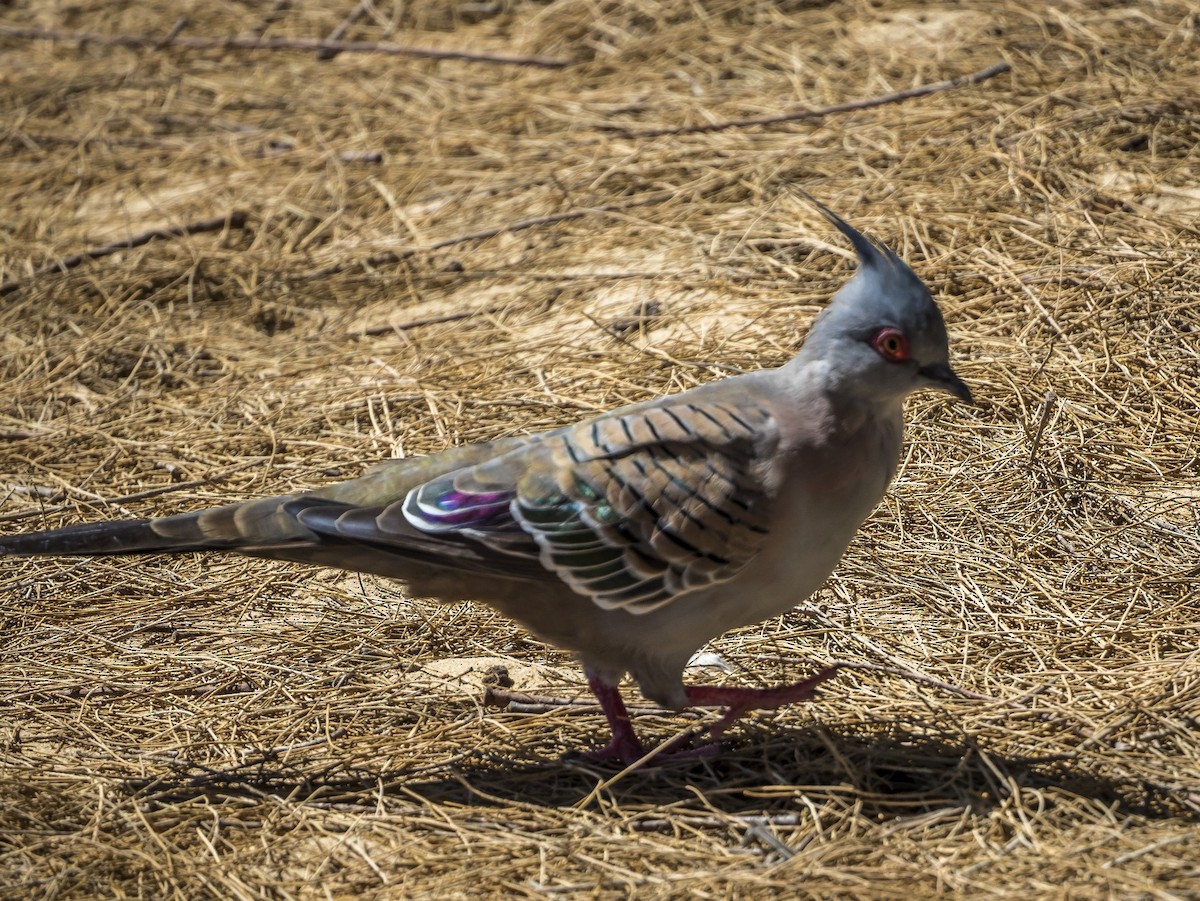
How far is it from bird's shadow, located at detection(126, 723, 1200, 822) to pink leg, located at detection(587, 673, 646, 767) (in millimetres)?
50

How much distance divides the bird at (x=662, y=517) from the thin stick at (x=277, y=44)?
204 inches

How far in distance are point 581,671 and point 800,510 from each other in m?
1.08

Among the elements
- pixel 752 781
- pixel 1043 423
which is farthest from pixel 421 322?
pixel 752 781

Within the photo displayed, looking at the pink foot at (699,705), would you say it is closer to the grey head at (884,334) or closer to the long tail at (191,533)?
the grey head at (884,334)

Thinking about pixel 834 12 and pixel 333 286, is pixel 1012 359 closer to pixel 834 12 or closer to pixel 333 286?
pixel 333 286

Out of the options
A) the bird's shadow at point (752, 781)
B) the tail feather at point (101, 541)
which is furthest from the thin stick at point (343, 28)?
the bird's shadow at point (752, 781)

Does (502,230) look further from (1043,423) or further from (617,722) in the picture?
(617,722)

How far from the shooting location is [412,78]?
7871 mm

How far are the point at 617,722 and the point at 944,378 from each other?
1135 mm

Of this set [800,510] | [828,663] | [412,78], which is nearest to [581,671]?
[828,663]

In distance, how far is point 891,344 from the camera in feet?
9.44

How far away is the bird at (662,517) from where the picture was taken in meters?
2.90

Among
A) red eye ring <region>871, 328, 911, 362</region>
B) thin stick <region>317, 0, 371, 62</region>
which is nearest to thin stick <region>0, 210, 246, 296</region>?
thin stick <region>317, 0, 371, 62</region>

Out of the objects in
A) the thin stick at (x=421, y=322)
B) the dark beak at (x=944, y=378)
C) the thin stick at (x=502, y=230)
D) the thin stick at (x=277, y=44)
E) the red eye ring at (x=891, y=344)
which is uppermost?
the thin stick at (x=277, y=44)
